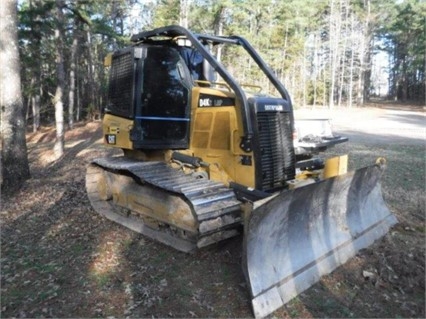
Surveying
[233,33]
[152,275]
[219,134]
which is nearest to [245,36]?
[233,33]

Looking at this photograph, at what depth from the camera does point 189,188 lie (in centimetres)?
455

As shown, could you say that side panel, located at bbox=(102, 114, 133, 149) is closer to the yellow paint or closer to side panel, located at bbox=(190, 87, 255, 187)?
side panel, located at bbox=(190, 87, 255, 187)

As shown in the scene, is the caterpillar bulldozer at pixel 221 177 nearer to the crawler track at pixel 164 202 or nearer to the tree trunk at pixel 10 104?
the crawler track at pixel 164 202

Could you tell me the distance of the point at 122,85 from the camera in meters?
6.00

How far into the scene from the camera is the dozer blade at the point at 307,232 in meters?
3.85

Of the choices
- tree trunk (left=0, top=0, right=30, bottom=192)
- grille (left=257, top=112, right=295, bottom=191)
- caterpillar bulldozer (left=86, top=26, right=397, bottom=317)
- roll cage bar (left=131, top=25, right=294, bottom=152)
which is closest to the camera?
caterpillar bulldozer (left=86, top=26, right=397, bottom=317)

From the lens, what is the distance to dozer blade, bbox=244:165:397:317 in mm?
3850

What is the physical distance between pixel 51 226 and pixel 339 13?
4003cm

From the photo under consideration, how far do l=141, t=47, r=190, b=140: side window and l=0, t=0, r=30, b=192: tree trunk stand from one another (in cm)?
378

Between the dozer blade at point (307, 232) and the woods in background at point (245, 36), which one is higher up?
the woods in background at point (245, 36)

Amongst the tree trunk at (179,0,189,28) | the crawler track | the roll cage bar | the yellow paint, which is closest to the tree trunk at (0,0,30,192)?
the crawler track

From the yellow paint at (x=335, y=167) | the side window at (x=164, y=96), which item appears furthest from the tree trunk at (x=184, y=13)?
the yellow paint at (x=335, y=167)

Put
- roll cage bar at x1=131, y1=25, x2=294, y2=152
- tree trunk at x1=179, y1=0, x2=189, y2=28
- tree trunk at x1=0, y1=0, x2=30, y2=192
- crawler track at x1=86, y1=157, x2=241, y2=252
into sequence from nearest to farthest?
crawler track at x1=86, y1=157, x2=241, y2=252 < roll cage bar at x1=131, y1=25, x2=294, y2=152 < tree trunk at x1=0, y1=0, x2=30, y2=192 < tree trunk at x1=179, y1=0, x2=189, y2=28

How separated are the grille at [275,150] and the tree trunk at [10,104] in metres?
5.47
